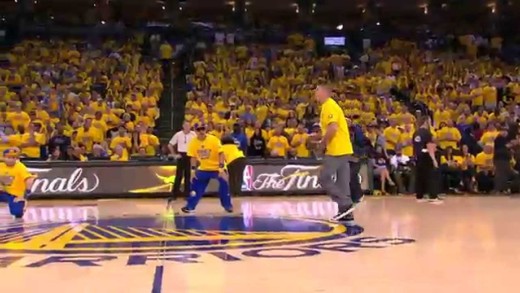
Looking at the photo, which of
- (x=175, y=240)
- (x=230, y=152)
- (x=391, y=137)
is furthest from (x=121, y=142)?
(x=175, y=240)

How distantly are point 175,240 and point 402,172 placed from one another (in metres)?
9.46

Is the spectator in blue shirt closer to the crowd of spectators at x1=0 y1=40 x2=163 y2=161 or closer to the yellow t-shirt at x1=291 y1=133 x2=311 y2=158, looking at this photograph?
the yellow t-shirt at x1=291 y1=133 x2=311 y2=158

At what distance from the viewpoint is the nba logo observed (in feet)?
55.0

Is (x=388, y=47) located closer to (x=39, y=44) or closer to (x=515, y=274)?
(x=39, y=44)

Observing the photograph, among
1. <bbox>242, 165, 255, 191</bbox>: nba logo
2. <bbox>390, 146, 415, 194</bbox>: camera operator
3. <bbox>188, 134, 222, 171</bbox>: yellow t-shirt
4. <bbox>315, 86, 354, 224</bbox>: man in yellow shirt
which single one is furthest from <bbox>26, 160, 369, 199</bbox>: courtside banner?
<bbox>315, 86, 354, 224</bbox>: man in yellow shirt

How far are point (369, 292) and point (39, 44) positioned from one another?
75.0 ft

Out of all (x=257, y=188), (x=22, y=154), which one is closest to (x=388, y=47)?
(x=257, y=188)

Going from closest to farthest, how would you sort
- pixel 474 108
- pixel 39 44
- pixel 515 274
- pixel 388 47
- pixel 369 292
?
1. pixel 369 292
2. pixel 515 274
3. pixel 474 108
4. pixel 39 44
5. pixel 388 47

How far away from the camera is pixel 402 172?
56.8 ft

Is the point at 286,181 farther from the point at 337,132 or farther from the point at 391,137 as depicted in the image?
the point at 337,132

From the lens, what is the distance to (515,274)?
640cm

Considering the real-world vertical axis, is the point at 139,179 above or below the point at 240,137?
below

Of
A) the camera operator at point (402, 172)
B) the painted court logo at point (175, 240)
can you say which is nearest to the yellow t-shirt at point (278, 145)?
the camera operator at point (402, 172)

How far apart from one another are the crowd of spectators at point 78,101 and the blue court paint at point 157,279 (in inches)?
408
